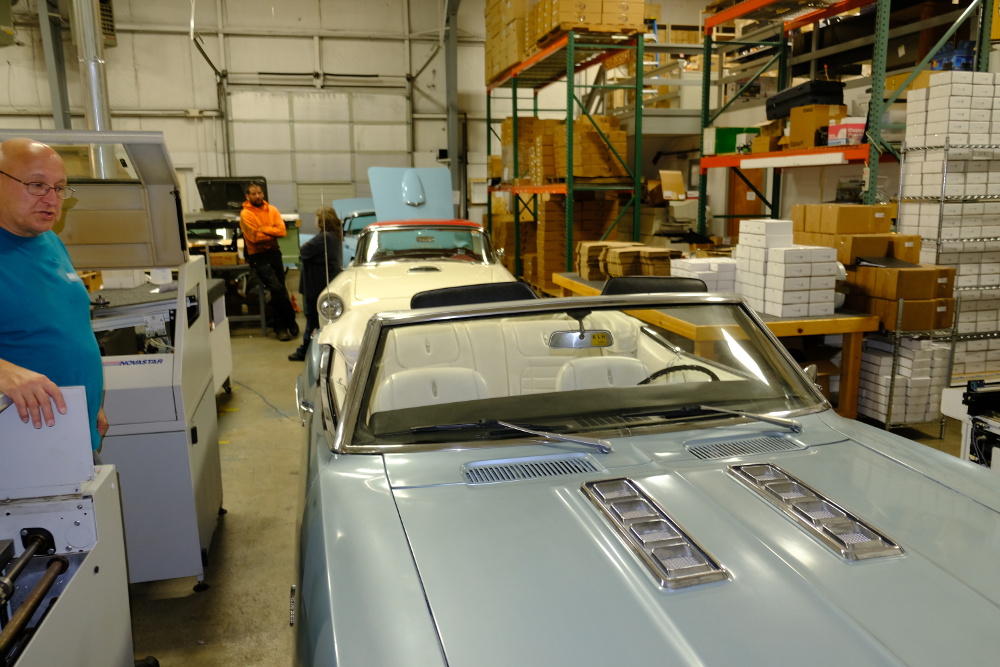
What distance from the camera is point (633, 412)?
2.31 m

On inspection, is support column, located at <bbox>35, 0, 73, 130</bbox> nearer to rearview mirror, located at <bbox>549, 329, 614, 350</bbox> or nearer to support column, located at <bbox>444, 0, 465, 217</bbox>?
support column, located at <bbox>444, 0, 465, 217</bbox>

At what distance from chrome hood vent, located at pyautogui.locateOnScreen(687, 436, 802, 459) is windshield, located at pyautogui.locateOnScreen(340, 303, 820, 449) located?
0.13m

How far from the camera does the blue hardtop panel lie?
10.7 m

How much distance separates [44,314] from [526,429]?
154 cm

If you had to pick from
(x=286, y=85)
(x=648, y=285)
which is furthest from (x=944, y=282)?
(x=286, y=85)

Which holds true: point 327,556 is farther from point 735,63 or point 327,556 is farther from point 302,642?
point 735,63

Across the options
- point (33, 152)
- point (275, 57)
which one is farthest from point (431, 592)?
point (275, 57)

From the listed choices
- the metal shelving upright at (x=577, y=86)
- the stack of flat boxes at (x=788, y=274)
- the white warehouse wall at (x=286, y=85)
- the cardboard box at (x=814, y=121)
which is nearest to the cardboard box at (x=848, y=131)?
the cardboard box at (x=814, y=121)

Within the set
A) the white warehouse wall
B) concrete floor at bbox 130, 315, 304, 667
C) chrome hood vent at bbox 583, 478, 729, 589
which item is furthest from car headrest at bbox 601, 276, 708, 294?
the white warehouse wall

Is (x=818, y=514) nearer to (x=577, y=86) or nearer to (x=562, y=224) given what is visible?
(x=562, y=224)

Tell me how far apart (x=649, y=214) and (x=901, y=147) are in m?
6.00

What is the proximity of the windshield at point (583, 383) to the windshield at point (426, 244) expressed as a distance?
403 centimetres

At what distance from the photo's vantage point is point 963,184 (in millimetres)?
5695

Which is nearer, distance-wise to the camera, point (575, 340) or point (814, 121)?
point (575, 340)
